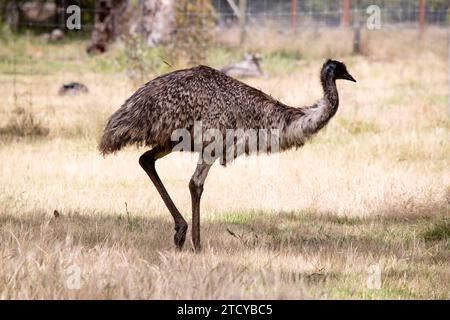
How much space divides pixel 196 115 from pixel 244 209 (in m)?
2.20

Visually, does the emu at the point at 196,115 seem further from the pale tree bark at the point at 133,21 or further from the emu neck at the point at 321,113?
the pale tree bark at the point at 133,21

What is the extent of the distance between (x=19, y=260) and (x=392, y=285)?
242 cm

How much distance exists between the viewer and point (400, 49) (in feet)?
80.9

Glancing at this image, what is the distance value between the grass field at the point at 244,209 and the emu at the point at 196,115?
0.67m

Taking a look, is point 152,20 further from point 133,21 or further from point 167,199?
point 167,199

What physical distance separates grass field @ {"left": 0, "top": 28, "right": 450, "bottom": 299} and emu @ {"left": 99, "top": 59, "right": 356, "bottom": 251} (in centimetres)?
67

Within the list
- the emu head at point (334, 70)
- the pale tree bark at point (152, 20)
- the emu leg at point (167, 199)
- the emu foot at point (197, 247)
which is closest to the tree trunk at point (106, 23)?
the pale tree bark at point (152, 20)

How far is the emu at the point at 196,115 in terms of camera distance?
7.54 m

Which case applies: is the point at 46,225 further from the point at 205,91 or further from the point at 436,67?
the point at 436,67

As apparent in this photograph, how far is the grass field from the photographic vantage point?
6277mm

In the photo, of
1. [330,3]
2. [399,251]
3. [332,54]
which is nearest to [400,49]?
[332,54]

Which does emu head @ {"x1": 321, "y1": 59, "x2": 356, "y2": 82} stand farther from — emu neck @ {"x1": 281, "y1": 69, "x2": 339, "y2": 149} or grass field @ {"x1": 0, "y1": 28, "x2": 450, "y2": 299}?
grass field @ {"x1": 0, "y1": 28, "x2": 450, "y2": 299}

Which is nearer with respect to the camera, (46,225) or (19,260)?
(19,260)
